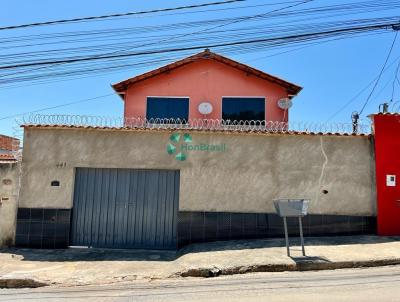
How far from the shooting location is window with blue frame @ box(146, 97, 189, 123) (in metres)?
15.4

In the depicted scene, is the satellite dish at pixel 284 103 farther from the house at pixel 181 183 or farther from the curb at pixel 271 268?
the curb at pixel 271 268

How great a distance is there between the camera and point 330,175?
10.1m

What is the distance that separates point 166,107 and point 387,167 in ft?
27.5

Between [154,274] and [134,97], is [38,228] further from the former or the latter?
[134,97]

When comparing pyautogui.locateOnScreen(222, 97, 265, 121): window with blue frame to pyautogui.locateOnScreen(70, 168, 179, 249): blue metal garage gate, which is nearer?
pyautogui.locateOnScreen(70, 168, 179, 249): blue metal garage gate

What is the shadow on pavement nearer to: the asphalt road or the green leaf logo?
the asphalt road

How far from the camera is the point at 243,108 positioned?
607 inches

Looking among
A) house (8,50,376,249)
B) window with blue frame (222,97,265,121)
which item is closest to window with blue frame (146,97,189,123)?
window with blue frame (222,97,265,121)

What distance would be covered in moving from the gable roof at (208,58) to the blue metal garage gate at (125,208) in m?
6.05

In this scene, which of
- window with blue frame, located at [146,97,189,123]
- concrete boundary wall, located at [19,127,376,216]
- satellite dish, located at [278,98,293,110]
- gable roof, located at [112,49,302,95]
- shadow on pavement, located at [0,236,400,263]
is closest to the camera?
shadow on pavement, located at [0,236,400,263]

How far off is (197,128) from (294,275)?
4477 millimetres

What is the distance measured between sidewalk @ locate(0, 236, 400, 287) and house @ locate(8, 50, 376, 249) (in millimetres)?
439

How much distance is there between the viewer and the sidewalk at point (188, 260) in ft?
25.5

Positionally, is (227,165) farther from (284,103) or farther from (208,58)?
(208,58)
